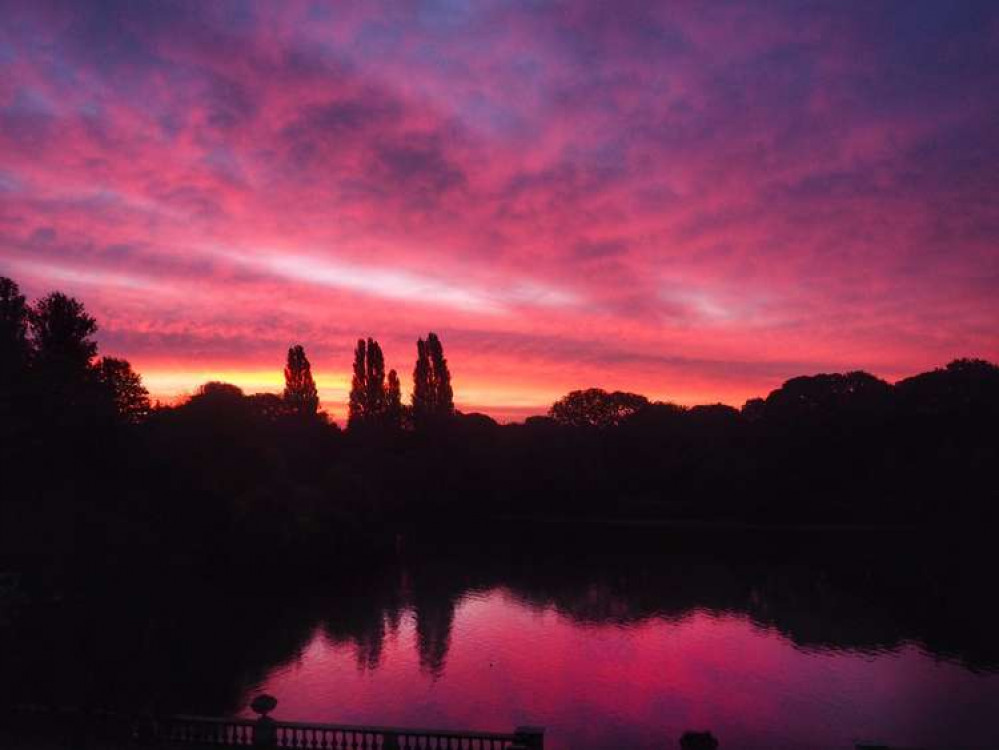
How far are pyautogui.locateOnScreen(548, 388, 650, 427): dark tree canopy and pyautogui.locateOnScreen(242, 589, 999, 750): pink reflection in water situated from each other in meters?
90.8

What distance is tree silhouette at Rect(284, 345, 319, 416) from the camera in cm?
9694

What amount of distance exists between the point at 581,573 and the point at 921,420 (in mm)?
49377

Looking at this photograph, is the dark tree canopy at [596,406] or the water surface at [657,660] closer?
the water surface at [657,660]

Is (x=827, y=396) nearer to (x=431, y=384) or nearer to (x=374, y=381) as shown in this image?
(x=431, y=384)

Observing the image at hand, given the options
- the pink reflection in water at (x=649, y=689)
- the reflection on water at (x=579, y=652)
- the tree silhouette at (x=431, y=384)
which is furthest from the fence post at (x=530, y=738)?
the tree silhouette at (x=431, y=384)

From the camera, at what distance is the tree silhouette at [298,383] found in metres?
96.9

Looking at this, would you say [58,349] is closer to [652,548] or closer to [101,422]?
[101,422]

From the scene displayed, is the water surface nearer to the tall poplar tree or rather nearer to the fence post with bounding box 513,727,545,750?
the fence post with bounding box 513,727,545,750

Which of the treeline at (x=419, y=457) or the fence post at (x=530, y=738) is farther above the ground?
the treeline at (x=419, y=457)

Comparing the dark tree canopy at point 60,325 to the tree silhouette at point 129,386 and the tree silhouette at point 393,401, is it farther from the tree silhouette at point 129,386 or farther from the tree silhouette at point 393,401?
the tree silhouette at point 393,401

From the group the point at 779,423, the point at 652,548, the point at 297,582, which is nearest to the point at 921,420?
the point at 779,423

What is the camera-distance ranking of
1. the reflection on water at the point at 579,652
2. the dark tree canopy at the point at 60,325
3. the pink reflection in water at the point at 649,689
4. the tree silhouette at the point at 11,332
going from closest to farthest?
the pink reflection in water at the point at 649,689
the reflection on water at the point at 579,652
the tree silhouette at the point at 11,332
the dark tree canopy at the point at 60,325

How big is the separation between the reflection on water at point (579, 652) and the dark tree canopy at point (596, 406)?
72231 mm

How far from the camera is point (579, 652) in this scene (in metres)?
34.2
